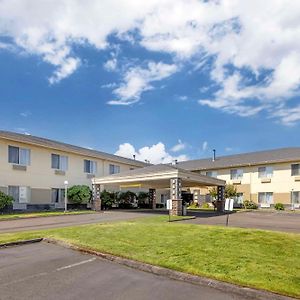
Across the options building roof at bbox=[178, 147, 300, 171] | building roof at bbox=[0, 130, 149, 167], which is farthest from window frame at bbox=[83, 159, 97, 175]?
building roof at bbox=[178, 147, 300, 171]

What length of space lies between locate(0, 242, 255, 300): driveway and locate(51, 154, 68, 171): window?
24355mm

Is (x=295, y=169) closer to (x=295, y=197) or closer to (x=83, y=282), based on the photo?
(x=295, y=197)

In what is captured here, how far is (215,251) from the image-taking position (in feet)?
30.0

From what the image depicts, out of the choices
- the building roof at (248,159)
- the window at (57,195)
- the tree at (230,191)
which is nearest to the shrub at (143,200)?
the tree at (230,191)

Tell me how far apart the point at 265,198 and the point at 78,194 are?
23368 mm

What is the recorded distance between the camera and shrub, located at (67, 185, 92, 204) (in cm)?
3338

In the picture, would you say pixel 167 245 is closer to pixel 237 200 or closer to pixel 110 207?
pixel 110 207

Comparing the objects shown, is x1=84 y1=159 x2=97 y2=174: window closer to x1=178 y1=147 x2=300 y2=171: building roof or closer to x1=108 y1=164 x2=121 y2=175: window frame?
x1=108 y1=164 x2=121 y2=175: window frame

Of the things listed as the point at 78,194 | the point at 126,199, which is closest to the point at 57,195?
the point at 78,194

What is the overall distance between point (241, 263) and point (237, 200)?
38.6 metres

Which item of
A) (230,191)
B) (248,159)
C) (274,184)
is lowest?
(230,191)

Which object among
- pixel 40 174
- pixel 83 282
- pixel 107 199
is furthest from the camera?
pixel 107 199

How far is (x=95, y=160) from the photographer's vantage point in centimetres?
3806

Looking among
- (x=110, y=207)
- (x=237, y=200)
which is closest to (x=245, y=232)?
(x=110, y=207)
